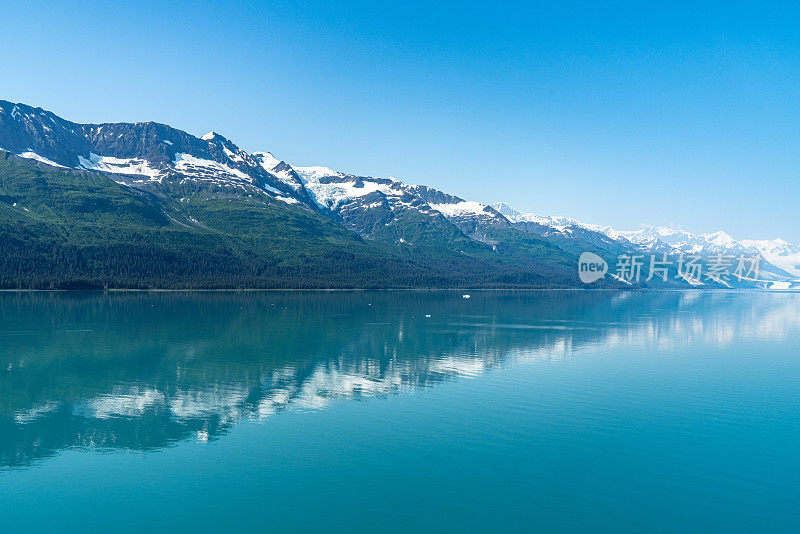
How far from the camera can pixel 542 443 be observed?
40.6 meters

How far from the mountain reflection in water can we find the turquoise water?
45 cm

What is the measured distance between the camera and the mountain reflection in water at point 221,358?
46.5 meters

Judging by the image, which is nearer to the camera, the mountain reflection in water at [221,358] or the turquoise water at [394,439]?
the turquoise water at [394,439]

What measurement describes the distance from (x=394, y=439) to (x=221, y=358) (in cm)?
4654

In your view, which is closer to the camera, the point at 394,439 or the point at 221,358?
the point at 394,439

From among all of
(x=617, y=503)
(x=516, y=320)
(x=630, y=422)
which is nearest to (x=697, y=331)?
(x=516, y=320)

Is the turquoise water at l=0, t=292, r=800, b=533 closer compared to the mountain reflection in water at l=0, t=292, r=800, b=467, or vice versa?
the turquoise water at l=0, t=292, r=800, b=533

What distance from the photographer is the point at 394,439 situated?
41.8m

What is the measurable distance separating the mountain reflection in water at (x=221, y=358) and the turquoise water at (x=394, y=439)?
454 mm

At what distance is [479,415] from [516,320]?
108 m

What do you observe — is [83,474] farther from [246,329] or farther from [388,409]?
[246,329]

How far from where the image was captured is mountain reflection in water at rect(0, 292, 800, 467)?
46.5 metres

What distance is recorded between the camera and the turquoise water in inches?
1154

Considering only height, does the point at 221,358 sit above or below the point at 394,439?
below
